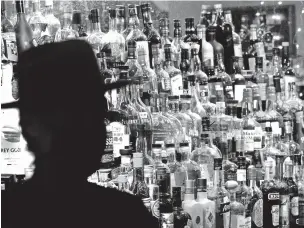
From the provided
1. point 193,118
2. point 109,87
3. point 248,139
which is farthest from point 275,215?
point 109,87

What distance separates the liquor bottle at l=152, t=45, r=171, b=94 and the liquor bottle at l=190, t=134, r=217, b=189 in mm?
244

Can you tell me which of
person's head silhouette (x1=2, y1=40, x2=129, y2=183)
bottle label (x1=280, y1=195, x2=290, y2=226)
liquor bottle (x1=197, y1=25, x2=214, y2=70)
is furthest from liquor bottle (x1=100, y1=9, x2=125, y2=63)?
bottle label (x1=280, y1=195, x2=290, y2=226)

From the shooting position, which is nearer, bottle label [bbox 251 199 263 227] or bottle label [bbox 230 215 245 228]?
bottle label [bbox 230 215 245 228]

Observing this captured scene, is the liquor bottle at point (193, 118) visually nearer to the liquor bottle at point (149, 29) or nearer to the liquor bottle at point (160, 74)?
the liquor bottle at point (160, 74)

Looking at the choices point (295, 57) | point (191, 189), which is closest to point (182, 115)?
point (191, 189)

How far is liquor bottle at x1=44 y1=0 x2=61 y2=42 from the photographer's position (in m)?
2.32

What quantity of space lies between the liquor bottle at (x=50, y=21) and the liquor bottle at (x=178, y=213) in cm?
69

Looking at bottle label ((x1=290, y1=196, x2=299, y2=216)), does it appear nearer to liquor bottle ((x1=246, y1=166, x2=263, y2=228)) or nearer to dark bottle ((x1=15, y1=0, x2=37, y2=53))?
liquor bottle ((x1=246, y1=166, x2=263, y2=228))

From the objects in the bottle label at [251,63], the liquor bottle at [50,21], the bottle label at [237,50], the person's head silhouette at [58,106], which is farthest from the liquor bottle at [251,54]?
the person's head silhouette at [58,106]

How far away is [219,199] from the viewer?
280 cm

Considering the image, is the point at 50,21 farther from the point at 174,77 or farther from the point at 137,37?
the point at 174,77

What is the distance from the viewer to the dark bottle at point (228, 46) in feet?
10.3

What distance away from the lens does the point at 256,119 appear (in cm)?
327

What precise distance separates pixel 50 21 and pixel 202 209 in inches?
35.4
